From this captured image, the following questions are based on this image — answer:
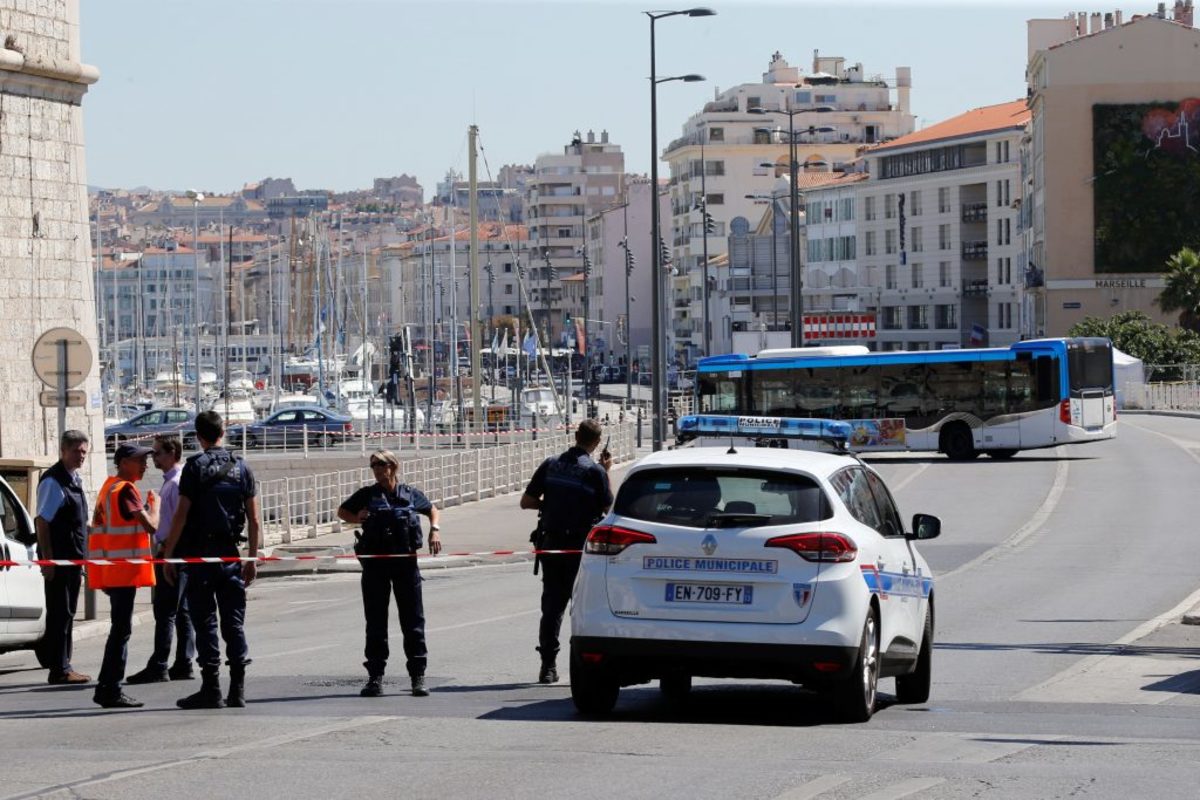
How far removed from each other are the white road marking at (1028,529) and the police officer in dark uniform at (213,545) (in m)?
12.5

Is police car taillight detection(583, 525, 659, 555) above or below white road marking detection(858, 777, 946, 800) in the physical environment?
above

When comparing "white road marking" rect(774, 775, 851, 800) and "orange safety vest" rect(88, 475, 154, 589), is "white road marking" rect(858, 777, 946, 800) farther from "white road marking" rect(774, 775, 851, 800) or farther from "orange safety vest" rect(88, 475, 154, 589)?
"orange safety vest" rect(88, 475, 154, 589)

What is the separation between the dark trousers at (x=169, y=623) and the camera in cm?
1438

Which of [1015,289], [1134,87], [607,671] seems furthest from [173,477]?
[1015,289]

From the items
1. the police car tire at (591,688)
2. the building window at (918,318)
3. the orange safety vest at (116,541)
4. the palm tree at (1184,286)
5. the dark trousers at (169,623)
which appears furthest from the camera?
the building window at (918,318)

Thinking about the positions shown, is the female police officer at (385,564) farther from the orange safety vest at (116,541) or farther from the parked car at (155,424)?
the parked car at (155,424)

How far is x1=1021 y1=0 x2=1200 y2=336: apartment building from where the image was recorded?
97.6 m

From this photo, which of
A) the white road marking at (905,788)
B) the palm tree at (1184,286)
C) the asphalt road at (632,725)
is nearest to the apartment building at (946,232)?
the palm tree at (1184,286)

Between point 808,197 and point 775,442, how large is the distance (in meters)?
116

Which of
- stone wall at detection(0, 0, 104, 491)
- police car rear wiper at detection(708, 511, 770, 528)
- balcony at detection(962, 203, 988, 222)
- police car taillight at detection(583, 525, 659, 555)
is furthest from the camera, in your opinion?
balcony at detection(962, 203, 988, 222)

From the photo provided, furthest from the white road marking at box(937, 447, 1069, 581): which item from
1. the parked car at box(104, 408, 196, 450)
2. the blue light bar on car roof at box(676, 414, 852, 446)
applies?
the parked car at box(104, 408, 196, 450)

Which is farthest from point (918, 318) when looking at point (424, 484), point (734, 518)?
point (734, 518)

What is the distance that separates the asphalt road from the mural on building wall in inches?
3021

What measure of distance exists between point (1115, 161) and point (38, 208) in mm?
76635
